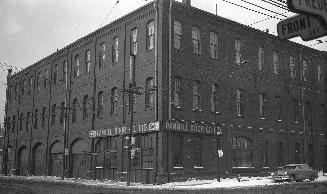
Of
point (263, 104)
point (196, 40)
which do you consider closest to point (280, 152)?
point (263, 104)

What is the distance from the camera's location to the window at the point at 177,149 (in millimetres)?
29395

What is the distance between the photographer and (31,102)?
50.1 m

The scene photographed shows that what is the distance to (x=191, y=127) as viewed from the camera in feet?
99.8

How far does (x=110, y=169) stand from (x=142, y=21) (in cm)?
1222

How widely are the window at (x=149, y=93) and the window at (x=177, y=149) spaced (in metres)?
3.02

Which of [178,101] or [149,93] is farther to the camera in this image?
[149,93]

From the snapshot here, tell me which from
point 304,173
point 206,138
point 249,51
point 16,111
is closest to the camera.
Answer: point 304,173

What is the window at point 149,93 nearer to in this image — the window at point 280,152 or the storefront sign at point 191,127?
the storefront sign at point 191,127

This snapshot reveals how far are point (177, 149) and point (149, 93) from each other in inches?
186

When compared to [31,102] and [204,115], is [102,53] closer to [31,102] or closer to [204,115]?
[204,115]

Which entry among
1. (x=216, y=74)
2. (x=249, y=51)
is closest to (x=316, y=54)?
(x=249, y=51)

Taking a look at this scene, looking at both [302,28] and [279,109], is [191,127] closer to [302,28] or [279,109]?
[279,109]

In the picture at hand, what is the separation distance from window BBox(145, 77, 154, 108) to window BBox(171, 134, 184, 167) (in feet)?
9.92

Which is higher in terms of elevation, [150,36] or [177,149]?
[150,36]
